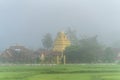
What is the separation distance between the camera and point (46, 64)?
5.28 metres

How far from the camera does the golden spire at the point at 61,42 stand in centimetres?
528

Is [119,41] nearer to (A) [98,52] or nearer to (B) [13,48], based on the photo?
(A) [98,52]

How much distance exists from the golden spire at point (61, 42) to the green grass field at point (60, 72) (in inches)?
7.7

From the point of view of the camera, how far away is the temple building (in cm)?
529

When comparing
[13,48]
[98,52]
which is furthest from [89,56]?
[13,48]

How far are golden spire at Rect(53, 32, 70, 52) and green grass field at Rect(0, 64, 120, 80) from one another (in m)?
0.20

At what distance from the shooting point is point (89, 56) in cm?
521

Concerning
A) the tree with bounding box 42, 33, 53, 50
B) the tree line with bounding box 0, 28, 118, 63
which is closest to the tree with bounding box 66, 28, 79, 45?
the tree line with bounding box 0, 28, 118, 63

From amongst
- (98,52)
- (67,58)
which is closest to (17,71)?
(67,58)

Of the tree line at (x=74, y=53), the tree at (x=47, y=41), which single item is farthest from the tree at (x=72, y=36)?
the tree at (x=47, y=41)

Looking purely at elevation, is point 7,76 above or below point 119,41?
below

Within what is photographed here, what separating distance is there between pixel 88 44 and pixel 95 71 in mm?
298

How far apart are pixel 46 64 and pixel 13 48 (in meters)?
0.39

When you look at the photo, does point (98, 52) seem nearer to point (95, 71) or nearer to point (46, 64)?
point (95, 71)
